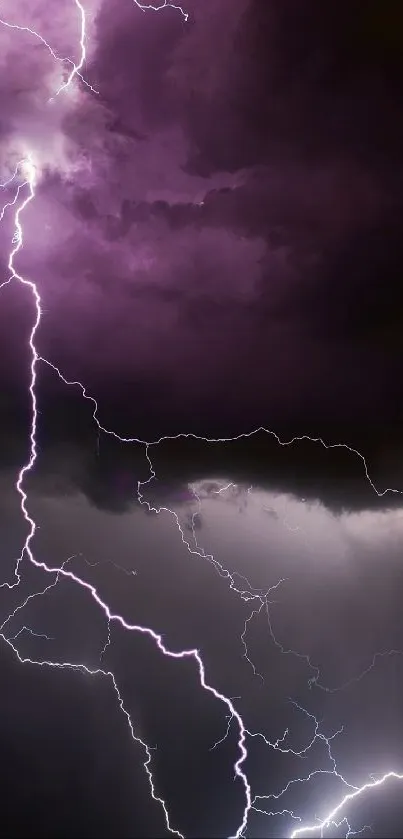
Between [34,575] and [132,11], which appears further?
[34,575]

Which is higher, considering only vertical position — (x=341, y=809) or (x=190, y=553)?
(x=190, y=553)

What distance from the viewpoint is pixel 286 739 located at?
8.22 metres

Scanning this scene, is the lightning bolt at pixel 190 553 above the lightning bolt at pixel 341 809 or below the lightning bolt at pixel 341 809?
above

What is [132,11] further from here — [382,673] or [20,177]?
[382,673]

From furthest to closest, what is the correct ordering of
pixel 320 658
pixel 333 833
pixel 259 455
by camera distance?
pixel 320 658, pixel 259 455, pixel 333 833

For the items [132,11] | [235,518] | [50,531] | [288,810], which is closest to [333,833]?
[288,810]

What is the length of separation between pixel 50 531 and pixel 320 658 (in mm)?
5028

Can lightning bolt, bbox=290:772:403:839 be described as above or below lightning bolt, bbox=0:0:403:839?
below

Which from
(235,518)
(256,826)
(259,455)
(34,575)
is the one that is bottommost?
(256,826)

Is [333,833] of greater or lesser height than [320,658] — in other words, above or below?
below

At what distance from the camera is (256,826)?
274 inches

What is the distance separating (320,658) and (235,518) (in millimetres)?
3146

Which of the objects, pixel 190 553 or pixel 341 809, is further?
pixel 190 553

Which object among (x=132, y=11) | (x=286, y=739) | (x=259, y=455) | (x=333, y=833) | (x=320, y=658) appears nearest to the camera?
(x=132, y=11)
